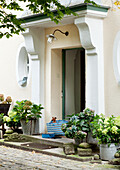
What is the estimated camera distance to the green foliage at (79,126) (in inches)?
335

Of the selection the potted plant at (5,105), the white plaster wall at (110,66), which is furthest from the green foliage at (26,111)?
the white plaster wall at (110,66)

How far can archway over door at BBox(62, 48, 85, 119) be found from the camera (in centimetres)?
1144

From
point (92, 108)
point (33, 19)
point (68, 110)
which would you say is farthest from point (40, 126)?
point (33, 19)

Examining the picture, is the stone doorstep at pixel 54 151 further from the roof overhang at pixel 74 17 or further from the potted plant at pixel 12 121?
the roof overhang at pixel 74 17

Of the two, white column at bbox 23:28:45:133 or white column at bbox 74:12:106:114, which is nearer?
white column at bbox 74:12:106:114

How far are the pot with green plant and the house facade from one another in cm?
44

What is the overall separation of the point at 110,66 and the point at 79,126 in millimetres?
1861

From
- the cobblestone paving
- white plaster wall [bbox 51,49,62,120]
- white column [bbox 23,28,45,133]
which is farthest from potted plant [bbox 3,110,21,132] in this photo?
the cobblestone paving

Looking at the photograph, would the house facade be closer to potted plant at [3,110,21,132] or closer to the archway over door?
the archway over door

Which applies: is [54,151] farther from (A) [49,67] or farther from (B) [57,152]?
(A) [49,67]

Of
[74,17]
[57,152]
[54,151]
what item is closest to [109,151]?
[57,152]

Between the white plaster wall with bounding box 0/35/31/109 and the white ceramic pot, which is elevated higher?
the white plaster wall with bounding box 0/35/31/109

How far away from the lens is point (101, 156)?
791 centimetres

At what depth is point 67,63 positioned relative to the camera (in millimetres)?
11539
